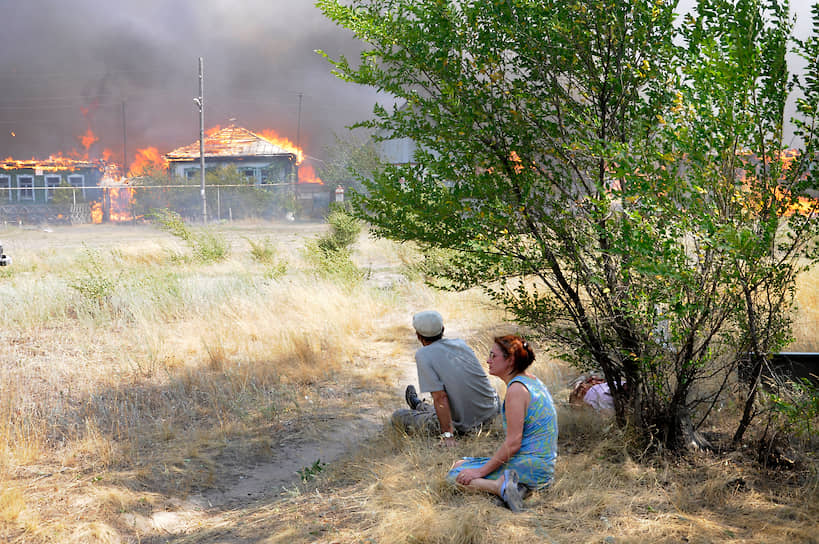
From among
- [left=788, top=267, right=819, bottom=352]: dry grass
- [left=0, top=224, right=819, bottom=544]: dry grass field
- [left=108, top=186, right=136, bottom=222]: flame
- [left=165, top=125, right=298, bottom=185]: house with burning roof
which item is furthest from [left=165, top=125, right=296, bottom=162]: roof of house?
[left=788, top=267, right=819, bottom=352]: dry grass

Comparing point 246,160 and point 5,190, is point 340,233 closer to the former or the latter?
point 246,160

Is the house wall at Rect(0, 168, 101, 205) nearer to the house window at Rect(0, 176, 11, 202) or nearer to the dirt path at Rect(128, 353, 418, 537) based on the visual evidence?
the house window at Rect(0, 176, 11, 202)

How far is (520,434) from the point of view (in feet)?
11.5

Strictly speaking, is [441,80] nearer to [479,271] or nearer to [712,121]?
[479,271]

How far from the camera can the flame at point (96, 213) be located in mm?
35094

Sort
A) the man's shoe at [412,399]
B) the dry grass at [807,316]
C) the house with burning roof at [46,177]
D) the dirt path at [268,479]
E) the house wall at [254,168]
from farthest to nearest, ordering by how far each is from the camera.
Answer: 1. the house wall at [254,168]
2. the house with burning roof at [46,177]
3. the dry grass at [807,316]
4. the man's shoe at [412,399]
5. the dirt path at [268,479]

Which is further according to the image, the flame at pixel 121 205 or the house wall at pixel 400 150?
the flame at pixel 121 205

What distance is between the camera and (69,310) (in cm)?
960

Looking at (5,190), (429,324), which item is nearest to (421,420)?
Answer: (429,324)

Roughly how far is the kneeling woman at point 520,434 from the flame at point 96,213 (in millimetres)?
35623

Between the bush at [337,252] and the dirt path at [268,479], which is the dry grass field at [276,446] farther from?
the bush at [337,252]

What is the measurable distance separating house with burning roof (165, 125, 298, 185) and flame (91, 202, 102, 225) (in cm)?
791

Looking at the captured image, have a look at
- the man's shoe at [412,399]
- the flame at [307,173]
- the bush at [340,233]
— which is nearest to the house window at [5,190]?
the flame at [307,173]

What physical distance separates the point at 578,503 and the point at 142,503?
2679 millimetres
